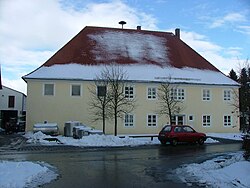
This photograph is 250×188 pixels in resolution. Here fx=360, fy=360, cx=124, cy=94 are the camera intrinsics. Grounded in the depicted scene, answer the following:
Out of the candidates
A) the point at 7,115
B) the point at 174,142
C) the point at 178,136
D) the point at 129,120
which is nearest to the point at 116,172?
the point at 174,142

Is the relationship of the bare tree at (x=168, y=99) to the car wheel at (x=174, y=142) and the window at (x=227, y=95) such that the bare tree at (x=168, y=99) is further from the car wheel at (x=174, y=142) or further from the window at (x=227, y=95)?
the car wheel at (x=174, y=142)

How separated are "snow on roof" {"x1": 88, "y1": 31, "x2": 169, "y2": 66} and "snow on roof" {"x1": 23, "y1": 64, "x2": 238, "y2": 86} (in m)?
1.59

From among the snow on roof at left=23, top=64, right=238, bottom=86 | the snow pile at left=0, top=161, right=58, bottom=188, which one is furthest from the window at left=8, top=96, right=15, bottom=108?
the snow pile at left=0, top=161, right=58, bottom=188

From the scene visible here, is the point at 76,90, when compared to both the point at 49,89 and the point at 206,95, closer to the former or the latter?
the point at 49,89

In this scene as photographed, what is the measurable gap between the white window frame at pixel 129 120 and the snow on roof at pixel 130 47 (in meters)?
6.21

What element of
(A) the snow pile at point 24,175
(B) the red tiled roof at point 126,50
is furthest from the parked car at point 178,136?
(B) the red tiled roof at point 126,50

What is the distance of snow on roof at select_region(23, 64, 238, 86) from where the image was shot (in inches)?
1352

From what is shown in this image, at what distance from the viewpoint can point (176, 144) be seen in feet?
83.5

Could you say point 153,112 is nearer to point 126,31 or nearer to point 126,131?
point 126,131

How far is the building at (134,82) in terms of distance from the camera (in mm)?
34156

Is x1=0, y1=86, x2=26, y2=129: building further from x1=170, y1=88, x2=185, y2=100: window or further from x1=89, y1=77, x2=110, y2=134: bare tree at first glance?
x1=170, y1=88, x2=185, y2=100: window

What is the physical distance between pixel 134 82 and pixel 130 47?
6334 mm

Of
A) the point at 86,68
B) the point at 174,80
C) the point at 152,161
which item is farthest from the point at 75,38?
the point at 152,161

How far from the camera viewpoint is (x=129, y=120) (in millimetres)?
36000
